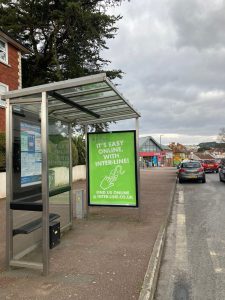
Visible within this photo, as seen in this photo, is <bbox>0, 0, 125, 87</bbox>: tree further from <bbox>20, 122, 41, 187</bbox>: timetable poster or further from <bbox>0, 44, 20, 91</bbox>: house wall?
<bbox>20, 122, 41, 187</bbox>: timetable poster

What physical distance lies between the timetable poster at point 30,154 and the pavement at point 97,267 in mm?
1335

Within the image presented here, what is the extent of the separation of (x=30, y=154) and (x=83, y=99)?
1.66 metres

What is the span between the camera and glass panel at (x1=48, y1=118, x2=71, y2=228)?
650cm

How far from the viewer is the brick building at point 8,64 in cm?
2022

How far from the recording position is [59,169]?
706 centimetres

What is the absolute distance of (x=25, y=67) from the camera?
28797 millimetres

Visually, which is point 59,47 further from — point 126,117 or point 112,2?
point 126,117

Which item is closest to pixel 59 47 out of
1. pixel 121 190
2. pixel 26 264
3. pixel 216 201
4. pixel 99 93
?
pixel 216 201

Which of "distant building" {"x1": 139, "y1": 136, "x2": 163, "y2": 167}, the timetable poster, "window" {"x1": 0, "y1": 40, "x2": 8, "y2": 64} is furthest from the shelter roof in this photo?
"distant building" {"x1": 139, "y1": 136, "x2": 163, "y2": 167}

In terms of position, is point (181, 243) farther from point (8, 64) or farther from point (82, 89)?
point (8, 64)

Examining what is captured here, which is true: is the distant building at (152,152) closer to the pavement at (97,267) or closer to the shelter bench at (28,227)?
the pavement at (97,267)

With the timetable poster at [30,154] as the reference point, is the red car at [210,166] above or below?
below

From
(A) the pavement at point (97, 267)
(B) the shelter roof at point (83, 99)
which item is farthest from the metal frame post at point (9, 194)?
(B) the shelter roof at point (83, 99)

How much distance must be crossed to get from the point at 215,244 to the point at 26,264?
372cm
